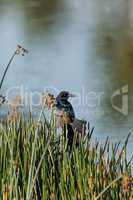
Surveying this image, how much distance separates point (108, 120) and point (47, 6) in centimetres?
434

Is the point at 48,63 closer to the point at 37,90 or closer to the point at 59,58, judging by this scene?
the point at 59,58

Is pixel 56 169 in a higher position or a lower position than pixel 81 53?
lower

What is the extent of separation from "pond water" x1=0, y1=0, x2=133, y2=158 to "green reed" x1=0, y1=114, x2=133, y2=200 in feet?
4.93

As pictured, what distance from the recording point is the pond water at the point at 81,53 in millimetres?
4605

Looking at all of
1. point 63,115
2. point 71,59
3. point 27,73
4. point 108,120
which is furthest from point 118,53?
point 63,115

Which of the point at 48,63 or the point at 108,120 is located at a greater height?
the point at 48,63

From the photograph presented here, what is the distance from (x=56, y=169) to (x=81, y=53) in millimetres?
4247

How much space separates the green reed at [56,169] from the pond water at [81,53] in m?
1.50

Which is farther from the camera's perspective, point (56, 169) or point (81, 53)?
point (81, 53)

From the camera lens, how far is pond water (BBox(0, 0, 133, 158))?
15.1 feet

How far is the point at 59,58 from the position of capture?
5969 millimetres

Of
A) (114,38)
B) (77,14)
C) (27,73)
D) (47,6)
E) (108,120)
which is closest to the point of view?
(108,120)

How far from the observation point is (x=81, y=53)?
6090 mm

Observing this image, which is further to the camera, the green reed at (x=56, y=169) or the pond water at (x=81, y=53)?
the pond water at (x=81, y=53)
